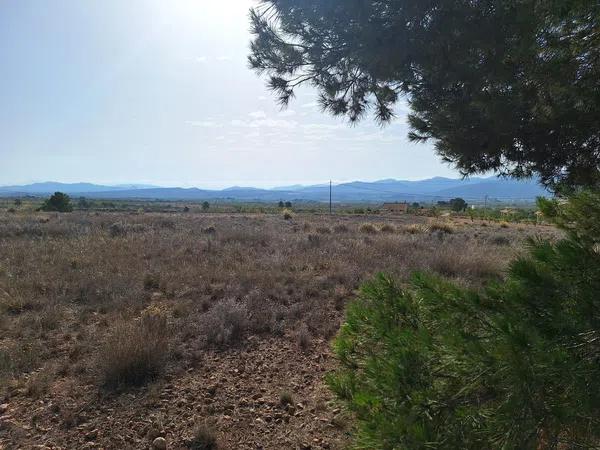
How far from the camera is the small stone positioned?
3180mm

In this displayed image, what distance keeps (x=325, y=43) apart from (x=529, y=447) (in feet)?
12.2

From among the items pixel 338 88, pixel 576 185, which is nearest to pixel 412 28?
pixel 338 88

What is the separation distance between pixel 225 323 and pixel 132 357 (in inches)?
57.4

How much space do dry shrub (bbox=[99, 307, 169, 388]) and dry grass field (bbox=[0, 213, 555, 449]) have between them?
1 centimetres

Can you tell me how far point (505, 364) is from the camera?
4.29ft

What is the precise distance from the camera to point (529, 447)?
1.30 meters

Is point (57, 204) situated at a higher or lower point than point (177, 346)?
higher

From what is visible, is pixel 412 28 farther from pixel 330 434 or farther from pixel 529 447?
pixel 330 434

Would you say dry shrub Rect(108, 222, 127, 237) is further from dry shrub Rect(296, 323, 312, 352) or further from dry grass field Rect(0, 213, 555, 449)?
dry shrub Rect(296, 323, 312, 352)

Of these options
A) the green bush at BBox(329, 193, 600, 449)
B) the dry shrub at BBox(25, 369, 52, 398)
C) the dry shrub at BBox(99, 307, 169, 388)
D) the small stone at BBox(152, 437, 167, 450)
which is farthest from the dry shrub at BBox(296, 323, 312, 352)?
the green bush at BBox(329, 193, 600, 449)

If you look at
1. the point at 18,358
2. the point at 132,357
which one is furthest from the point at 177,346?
the point at 18,358

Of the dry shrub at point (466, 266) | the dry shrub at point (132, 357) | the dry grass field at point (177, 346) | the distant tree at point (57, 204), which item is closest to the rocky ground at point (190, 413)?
the dry grass field at point (177, 346)

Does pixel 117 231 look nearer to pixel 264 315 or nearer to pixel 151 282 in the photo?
pixel 151 282

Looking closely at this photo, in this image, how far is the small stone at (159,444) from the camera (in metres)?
3.18
